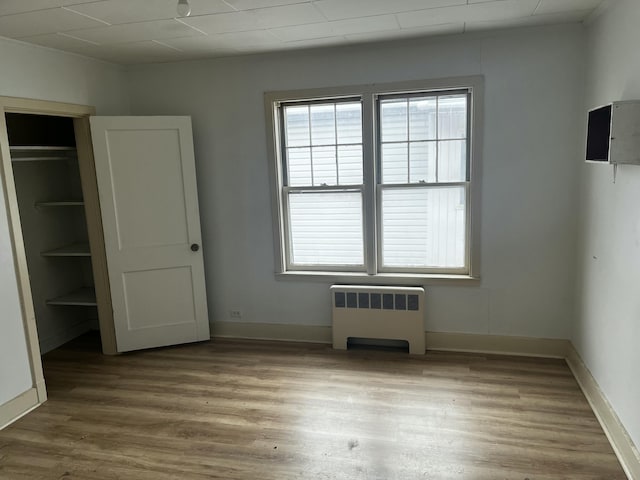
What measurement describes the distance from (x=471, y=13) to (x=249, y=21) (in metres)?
1.43

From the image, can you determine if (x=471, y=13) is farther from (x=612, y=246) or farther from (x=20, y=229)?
(x=20, y=229)

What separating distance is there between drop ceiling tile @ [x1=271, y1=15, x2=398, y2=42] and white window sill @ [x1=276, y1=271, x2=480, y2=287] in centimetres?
193

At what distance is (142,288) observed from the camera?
4.10m

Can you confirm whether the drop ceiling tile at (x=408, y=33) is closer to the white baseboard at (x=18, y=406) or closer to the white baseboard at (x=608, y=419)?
the white baseboard at (x=608, y=419)

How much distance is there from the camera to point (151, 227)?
402 centimetres

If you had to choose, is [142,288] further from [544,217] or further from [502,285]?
[544,217]

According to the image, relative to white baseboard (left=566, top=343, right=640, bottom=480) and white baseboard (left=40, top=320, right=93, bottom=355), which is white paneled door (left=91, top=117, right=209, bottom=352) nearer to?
white baseboard (left=40, top=320, right=93, bottom=355)

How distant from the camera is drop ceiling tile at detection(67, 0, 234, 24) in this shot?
2.57m

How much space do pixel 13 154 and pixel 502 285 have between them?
14.7ft

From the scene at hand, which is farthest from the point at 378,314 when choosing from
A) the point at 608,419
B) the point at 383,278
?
the point at 608,419

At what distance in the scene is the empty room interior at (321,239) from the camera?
265 centimetres

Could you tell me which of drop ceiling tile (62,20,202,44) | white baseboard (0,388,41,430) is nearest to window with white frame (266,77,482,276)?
drop ceiling tile (62,20,202,44)

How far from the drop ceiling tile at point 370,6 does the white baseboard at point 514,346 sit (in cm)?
251

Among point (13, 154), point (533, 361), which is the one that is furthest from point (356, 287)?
point (13, 154)
